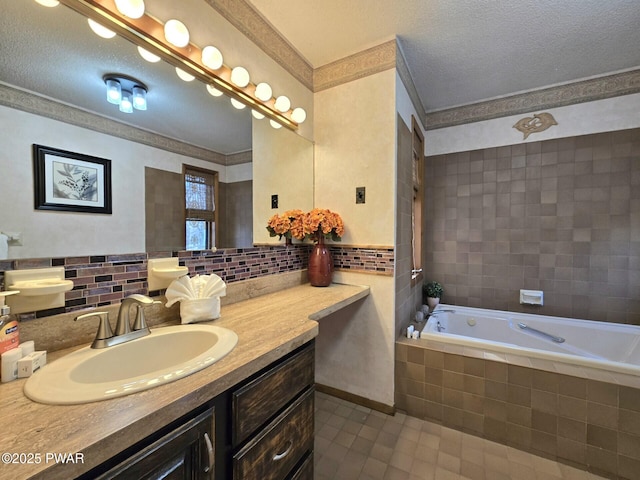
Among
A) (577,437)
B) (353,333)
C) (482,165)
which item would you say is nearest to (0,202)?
(353,333)

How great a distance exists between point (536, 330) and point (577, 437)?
0.99m

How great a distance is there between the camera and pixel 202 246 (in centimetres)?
129

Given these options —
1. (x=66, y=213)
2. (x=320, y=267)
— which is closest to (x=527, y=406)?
(x=320, y=267)

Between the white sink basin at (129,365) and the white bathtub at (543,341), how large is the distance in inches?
58.6

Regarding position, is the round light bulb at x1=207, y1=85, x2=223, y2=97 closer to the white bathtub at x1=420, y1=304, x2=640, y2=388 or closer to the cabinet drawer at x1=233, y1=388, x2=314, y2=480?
the cabinet drawer at x1=233, y1=388, x2=314, y2=480

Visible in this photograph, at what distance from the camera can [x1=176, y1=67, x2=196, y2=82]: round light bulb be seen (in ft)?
3.96

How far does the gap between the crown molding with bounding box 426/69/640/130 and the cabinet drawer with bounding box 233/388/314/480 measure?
280cm

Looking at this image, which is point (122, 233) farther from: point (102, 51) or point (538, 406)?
point (538, 406)

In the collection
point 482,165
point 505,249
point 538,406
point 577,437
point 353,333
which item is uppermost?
point 482,165

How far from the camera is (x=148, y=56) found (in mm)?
1097

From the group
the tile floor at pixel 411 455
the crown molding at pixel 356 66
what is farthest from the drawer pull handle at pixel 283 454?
the crown molding at pixel 356 66

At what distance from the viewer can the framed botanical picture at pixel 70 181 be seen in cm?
82

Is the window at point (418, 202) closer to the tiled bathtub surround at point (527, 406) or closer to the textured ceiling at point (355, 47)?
the textured ceiling at point (355, 47)

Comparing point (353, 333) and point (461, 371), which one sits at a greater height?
point (353, 333)
